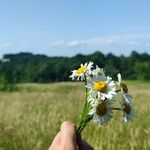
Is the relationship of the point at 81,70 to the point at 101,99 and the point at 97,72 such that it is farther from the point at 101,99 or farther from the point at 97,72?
the point at 101,99

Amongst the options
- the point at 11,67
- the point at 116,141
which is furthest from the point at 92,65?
the point at 11,67

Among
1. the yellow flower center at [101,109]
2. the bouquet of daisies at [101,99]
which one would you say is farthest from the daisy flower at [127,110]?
the yellow flower center at [101,109]

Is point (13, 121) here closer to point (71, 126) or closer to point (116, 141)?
point (116, 141)

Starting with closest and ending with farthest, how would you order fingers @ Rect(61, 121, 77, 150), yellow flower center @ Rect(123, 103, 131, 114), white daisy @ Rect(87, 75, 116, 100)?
fingers @ Rect(61, 121, 77, 150) → white daisy @ Rect(87, 75, 116, 100) → yellow flower center @ Rect(123, 103, 131, 114)

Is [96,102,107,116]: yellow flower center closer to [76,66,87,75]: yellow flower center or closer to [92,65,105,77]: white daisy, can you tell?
[92,65,105,77]: white daisy

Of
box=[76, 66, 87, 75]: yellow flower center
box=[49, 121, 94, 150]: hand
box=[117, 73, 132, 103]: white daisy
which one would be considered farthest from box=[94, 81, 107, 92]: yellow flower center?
box=[49, 121, 94, 150]: hand

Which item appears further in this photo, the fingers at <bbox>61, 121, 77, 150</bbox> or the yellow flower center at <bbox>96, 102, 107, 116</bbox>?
the yellow flower center at <bbox>96, 102, 107, 116</bbox>

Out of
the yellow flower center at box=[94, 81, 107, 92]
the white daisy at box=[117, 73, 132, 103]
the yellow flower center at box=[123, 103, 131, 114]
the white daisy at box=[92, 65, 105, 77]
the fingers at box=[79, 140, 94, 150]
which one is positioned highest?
the white daisy at box=[92, 65, 105, 77]
